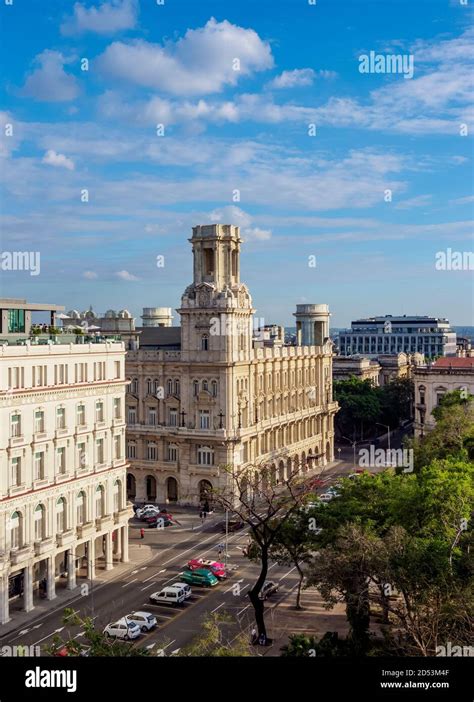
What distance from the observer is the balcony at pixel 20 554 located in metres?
52.6

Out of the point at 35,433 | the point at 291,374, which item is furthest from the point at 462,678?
the point at 291,374

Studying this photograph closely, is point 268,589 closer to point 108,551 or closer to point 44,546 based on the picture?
point 108,551

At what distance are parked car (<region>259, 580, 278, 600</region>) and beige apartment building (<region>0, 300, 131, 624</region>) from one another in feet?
46.4

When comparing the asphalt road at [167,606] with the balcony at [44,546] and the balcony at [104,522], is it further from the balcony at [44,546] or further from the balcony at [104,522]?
the balcony at [104,522]

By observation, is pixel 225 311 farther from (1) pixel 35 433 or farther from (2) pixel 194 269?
(1) pixel 35 433

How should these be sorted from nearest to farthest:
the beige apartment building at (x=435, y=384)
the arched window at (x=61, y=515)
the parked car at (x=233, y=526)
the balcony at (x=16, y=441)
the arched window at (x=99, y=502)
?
the balcony at (x=16, y=441), the arched window at (x=61, y=515), the arched window at (x=99, y=502), the parked car at (x=233, y=526), the beige apartment building at (x=435, y=384)

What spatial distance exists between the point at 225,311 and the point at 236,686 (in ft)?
252

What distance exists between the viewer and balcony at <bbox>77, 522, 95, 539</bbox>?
60.6 meters

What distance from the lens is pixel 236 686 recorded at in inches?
577

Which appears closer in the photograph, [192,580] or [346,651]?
[346,651]

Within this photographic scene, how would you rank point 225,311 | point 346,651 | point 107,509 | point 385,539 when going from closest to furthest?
point 346,651 → point 385,539 → point 107,509 → point 225,311

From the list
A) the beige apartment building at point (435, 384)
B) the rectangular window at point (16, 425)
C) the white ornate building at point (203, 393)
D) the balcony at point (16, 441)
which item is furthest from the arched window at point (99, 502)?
the beige apartment building at point (435, 384)

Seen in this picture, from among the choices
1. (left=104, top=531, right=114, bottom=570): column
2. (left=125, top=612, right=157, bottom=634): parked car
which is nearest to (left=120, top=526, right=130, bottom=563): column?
(left=104, top=531, right=114, bottom=570): column

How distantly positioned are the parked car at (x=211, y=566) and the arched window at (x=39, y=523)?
1400cm
